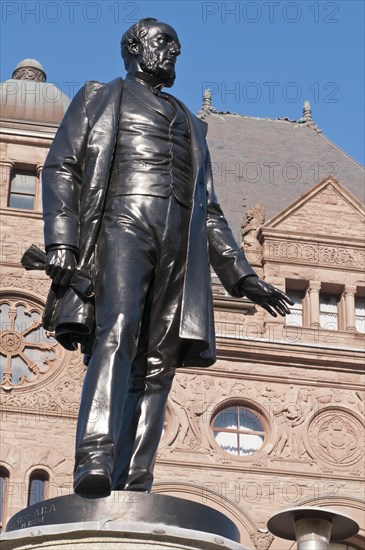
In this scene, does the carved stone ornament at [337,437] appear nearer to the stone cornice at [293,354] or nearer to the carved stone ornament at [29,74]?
the stone cornice at [293,354]

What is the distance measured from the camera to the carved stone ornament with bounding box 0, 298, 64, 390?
22.5m

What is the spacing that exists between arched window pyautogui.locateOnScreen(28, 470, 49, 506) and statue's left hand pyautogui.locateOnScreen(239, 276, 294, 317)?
14.7 meters

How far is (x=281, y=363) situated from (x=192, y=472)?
2.59 metres

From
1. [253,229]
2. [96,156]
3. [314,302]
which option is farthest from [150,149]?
[253,229]

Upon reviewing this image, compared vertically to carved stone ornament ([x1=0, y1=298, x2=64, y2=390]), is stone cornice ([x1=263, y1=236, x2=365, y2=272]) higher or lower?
higher

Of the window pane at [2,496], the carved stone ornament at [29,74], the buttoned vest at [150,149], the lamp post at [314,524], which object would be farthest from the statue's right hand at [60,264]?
the carved stone ornament at [29,74]

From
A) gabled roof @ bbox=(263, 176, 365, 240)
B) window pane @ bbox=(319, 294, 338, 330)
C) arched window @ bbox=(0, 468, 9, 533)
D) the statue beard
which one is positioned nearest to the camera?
the statue beard

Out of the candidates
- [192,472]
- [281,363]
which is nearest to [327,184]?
[281,363]

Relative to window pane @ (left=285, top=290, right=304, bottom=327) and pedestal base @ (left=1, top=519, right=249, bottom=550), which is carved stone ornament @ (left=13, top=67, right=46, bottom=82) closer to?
window pane @ (left=285, top=290, right=304, bottom=327)

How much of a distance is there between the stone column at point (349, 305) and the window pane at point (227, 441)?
9.90 ft

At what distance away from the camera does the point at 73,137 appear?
713 centimetres

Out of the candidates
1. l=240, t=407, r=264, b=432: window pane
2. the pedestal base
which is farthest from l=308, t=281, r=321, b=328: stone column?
the pedestal base

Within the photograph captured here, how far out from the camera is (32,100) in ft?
82.5

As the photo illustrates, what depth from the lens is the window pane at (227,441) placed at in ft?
74.1
